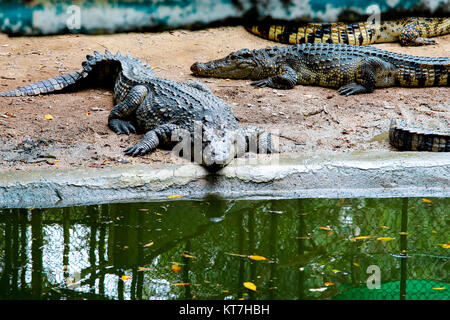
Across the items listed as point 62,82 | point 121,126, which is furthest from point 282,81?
point 62,82

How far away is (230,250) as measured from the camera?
3.34 m

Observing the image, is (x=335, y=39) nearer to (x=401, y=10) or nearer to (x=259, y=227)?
(x=401, y=10)

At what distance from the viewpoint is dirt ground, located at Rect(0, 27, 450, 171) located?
4930 millimetres

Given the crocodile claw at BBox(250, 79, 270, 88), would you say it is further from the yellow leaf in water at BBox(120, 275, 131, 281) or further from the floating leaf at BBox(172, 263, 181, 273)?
the yellow leaf in water at BBox(120, 275, 131, 281)

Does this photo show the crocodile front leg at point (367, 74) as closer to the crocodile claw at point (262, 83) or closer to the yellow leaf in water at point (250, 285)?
the crocodile claw at point (262, 83)

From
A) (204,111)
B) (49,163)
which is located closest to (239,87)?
(204,111)

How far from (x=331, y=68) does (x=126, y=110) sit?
9.41ft

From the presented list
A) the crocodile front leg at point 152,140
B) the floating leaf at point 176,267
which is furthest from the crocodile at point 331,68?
the floating leaf at point 176,267

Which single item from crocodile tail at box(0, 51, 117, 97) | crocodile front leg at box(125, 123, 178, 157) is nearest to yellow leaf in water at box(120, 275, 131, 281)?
crocodile front leg at box(125, 123, 178, 157)

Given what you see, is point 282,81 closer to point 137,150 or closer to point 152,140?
point 152,140

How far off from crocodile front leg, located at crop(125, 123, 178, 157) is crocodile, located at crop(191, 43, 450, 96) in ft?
7.54

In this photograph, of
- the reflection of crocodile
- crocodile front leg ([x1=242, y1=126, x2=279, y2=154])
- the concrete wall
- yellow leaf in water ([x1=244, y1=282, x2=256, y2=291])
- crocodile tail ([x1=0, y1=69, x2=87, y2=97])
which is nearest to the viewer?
yellow leaf in water ([x1=244, y1=282, x2=256, y2=291])

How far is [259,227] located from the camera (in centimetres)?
364

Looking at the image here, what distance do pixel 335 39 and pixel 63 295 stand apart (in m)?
6.92
